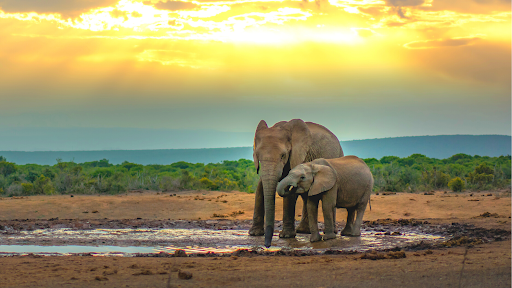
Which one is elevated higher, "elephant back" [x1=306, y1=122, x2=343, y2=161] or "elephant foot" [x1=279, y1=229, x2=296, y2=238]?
"elephant back" [x1=306, y1=122, x2=343, y2=161]

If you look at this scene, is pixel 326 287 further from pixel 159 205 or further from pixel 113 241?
pixel 159 205

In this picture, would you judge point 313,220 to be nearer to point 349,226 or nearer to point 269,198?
point 269,198

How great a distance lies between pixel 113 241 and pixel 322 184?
4.41 m

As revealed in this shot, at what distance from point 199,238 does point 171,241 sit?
2.26 ft

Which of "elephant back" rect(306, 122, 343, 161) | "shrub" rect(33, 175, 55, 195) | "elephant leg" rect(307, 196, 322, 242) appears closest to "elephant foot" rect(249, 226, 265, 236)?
"elephant leg" rect(307, 196, 322, 242)

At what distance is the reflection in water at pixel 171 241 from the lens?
1013cm

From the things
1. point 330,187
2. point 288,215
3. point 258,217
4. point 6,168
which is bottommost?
point 258,217

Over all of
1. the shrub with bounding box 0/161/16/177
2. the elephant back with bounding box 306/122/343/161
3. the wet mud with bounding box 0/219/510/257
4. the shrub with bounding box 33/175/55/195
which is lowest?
the wet mud with bounding box 0/219/510/257

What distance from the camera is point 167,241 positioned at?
11141 millimetres

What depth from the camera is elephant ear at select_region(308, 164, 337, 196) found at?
1086 cm

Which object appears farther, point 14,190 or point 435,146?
point 435,146

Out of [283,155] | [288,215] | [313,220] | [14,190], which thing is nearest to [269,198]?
[283,155]

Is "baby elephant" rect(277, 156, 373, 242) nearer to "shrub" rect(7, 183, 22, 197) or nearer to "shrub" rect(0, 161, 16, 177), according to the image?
"shrub" rect(7, 183, 22, 197)

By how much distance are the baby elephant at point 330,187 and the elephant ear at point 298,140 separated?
32cm
